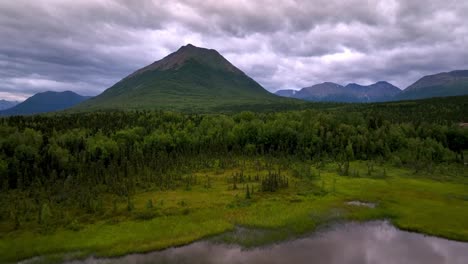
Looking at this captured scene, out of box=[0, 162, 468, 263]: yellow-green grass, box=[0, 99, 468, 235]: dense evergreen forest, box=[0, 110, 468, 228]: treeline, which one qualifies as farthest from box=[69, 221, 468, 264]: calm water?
box=[0, 110, 468, 228]: treeline

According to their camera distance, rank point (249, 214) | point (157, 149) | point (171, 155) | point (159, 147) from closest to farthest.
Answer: point (249, 214)
point (171, 155)
point (157, 149)
point (159, 147)

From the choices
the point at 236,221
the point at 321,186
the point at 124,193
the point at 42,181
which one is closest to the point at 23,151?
the point at 42,181

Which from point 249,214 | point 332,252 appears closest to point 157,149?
point 249,214

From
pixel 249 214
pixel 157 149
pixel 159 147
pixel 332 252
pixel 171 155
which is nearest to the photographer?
pixel 332 252

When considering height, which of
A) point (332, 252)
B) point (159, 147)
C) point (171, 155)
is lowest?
point (332, 252)

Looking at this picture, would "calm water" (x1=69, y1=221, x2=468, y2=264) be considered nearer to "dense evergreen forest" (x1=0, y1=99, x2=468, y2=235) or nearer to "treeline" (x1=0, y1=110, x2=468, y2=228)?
"dense evergreen forest" (x1=0, y1=99, x2=468, y2=235)

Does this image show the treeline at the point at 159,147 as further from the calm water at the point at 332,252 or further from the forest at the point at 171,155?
the calm water at the point at 332,252

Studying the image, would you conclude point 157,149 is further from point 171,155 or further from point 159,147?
point 171,155
